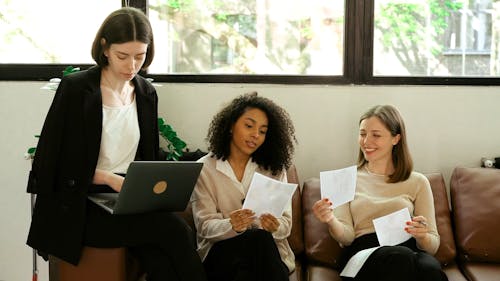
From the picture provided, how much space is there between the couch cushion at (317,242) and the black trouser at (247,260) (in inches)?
11.8

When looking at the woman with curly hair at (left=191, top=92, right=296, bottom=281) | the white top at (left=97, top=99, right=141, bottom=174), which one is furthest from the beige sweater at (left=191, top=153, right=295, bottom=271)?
the white top at (left=97, top=99, right=141, bottom=174)

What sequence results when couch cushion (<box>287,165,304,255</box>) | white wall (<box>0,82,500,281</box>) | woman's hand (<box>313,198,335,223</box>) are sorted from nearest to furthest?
1. woman's hand (<box>313,198,335,223</box>)
2. couch cushion (<box>287,165,304,255</box>)
3. white wall (<box>0,82,500,281</box>)

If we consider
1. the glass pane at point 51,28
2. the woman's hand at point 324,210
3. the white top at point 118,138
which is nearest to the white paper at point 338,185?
the woman's hand at point 324,210

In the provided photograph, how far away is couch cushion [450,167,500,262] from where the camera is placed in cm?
274

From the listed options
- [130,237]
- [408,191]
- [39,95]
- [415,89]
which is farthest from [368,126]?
[39,95]

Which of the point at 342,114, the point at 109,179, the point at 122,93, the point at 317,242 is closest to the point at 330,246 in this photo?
the point at 317,242

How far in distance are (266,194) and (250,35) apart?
1.17 metres

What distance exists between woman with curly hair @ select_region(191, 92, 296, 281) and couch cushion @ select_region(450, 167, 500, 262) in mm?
777

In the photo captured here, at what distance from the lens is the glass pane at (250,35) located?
3.30 metres

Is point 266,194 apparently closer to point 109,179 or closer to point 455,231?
point 109,179

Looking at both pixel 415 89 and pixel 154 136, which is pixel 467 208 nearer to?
pixel 415 89

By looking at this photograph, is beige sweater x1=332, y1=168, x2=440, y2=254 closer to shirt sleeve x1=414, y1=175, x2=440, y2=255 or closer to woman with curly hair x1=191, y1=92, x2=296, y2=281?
shirt sleeve x1=414, y1=175, x2=440, y2=255

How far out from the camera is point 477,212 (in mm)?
2799

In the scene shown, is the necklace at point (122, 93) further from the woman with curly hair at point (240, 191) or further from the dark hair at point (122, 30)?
the woman with curly hair at point (240, 191)
